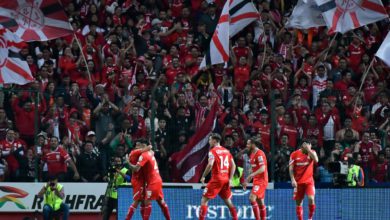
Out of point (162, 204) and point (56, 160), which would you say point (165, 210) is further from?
point (56, 160)

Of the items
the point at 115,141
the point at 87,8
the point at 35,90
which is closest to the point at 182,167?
the point at 115,141

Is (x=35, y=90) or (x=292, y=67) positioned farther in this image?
(x=292, y=67)

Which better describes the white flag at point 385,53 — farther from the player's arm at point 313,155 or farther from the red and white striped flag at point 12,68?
the red and white striped flag at point 12,68

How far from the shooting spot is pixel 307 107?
32.1 metres

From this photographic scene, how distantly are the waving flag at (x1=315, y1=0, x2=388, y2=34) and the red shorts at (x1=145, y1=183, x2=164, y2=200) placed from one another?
6456 mm

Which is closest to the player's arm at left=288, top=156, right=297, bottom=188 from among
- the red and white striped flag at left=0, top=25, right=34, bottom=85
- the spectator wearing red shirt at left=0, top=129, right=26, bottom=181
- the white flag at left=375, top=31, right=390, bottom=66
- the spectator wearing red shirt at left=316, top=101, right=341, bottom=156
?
the spectator wearing red shirt at left=316, top=101, right=341, bottom=156

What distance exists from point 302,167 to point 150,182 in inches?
128

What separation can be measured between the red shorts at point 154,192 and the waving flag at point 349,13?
254 inches

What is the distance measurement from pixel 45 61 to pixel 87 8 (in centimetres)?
292

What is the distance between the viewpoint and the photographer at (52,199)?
31.2m

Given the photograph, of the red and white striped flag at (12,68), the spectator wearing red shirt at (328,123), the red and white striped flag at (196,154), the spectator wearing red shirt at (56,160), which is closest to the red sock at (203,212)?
the red and white striped flag at (196,154)

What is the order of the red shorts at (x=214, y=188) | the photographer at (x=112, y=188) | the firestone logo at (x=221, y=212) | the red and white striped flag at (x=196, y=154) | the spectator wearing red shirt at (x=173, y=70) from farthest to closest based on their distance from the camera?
1. the spectator wearing red shirt at (x=173, y=70)
2. the red and white striped flag at (x=196, y=154)
3. the photographer at (x=112, y=188)
4. the firestone logo at (x=221, y=212)
5. the red shorts at (x=214, y=188)

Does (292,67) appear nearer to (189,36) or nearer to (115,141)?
(189,36)

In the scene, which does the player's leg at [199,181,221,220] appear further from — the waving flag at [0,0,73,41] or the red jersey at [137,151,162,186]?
the waving flag at [0,0,73,41]
